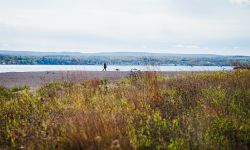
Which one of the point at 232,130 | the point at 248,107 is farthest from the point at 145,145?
the point at 248,107

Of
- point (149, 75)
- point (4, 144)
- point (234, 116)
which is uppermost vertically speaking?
point (149, 75)

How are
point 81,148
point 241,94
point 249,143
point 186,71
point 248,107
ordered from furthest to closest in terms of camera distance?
point 186,71 < point 241,94 < point 248,107 < point 249,143 < point 81,148

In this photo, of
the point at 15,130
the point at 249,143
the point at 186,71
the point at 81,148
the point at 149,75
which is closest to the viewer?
the point at 81,148

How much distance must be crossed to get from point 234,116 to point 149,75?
11.9 feet

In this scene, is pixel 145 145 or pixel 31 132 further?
pixel 31 132

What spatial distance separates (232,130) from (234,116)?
684 millimetres

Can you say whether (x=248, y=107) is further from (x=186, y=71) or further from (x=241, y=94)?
(x=186, y=71)

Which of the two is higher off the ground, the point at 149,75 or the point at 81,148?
the point at 149,75

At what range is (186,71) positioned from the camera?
59.7 feet

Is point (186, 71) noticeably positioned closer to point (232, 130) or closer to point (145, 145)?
point (232, 130)

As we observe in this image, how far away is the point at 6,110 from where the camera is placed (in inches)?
343

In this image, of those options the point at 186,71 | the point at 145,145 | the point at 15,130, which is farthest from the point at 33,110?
the point at 186,71

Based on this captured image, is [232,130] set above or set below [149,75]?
below

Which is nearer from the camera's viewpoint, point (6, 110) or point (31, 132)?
point (31, 132)
